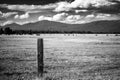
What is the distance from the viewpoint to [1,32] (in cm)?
13812

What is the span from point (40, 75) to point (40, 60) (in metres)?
0.65

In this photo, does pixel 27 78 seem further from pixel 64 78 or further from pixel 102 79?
pixel 102 79

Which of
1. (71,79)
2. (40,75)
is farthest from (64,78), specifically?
(40,75)

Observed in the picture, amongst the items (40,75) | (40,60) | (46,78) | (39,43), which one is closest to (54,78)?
(46,78)

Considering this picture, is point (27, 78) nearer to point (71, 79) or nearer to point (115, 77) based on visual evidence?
point (71, 79)

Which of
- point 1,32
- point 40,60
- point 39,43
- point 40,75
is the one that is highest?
point 39,43

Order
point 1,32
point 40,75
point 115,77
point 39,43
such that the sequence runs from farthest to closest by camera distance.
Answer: point 1,32
point 115,77
point 40,75
point 39,43

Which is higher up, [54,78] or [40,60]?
[40,60]

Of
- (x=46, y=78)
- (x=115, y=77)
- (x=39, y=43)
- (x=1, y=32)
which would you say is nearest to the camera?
(x=39, y=43)

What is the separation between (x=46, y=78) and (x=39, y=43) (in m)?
2.65

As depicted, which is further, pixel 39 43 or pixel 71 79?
pixel 71 79

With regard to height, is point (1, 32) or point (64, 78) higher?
point (64, 78)

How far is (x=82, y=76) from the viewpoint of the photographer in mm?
7688

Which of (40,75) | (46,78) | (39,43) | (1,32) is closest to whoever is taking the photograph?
(39,43)
